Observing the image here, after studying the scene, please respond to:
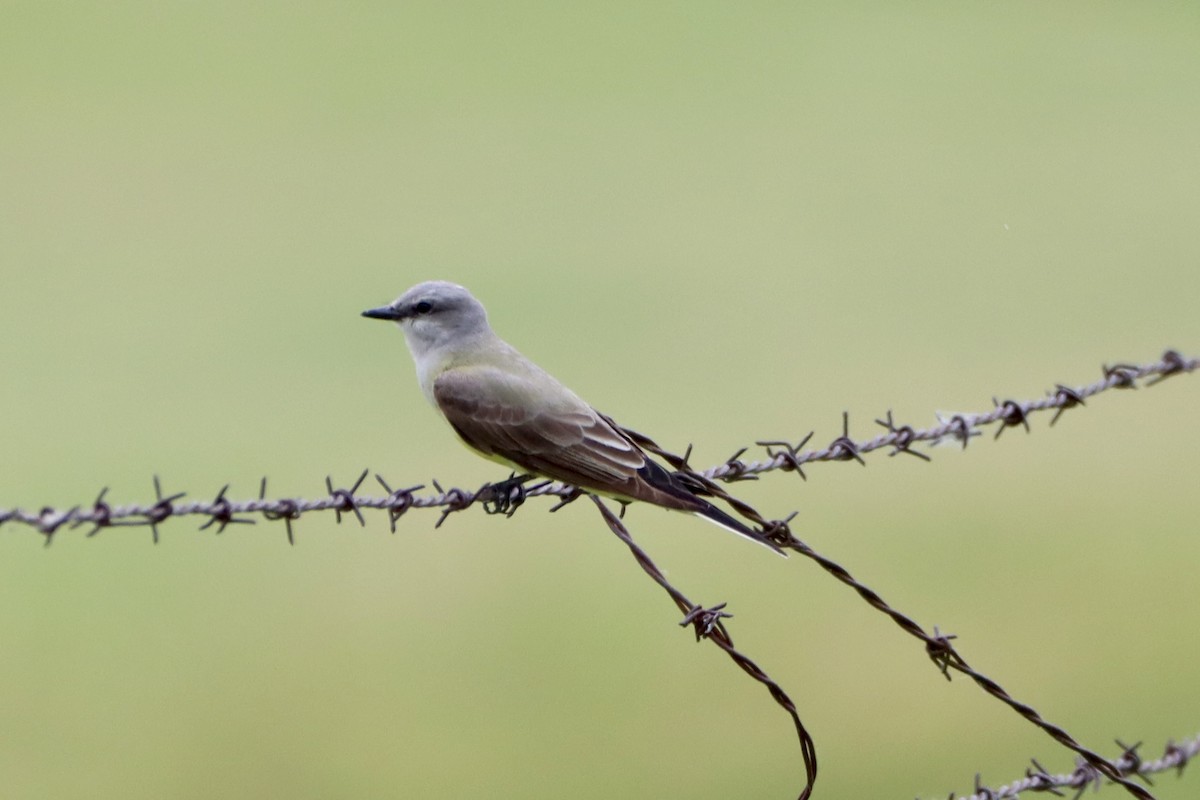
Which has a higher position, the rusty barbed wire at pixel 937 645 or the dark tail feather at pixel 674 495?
the dark tail feather at pixel 674 495

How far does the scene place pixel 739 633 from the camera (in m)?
12.5

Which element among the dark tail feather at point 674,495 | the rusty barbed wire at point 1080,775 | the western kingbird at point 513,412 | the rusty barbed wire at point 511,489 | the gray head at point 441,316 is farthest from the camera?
the gray head at point 441,316

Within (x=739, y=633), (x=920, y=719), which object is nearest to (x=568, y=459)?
(x=920, y=719)

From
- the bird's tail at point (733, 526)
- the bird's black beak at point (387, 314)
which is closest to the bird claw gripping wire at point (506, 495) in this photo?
the bird's tail at point (733, 526)

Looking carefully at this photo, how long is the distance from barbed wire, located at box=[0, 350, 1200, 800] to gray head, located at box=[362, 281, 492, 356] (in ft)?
2.83

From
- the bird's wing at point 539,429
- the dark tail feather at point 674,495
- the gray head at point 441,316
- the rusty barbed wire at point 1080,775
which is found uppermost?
the gray head at point 441,316

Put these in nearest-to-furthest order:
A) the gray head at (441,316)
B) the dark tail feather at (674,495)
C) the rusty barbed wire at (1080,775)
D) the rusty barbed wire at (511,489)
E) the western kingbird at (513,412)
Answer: the rusty barbed wire at (511,489) → the rusty barbed wire at (1080,775) → the dark tail feather at (674,495) → the western kingbird at (513,412) → the gray head at (441,316)

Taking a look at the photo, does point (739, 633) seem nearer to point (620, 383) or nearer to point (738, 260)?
point (620, 383)

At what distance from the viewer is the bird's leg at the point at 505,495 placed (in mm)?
4488

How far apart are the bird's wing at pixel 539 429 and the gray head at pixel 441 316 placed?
25cm

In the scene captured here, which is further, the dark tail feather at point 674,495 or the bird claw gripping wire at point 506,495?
the bird claw gripping wire at point 506,495

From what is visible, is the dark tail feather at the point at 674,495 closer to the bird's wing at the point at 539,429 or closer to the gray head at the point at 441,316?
the bird's wing at the point at 539,429

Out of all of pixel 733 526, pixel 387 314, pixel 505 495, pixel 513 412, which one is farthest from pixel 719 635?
pixel 387 314

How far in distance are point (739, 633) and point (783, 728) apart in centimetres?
149
